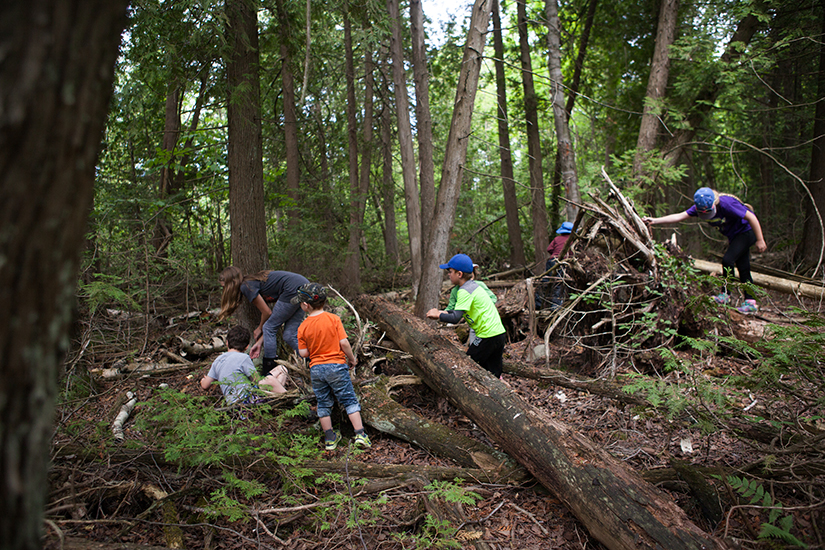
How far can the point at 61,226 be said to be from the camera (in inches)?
45.1

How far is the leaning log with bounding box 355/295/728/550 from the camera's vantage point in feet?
8.71

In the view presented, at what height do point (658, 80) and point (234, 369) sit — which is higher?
point (658, 80)

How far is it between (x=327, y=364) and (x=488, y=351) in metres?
1.82

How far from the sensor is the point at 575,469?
3154mm

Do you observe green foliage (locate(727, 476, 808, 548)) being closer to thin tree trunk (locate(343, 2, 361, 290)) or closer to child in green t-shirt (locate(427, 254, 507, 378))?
child in green t-shirt (locate(427, 254, 507, 378))

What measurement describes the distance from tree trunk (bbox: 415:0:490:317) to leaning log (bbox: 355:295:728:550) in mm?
2310

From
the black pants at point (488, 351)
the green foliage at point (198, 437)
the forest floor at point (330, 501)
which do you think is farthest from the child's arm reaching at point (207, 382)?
the black pants at point (488, 351)

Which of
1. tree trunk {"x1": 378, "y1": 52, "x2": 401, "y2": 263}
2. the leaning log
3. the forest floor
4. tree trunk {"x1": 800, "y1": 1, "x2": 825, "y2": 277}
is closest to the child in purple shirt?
the forest floor

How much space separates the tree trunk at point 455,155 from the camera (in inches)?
262

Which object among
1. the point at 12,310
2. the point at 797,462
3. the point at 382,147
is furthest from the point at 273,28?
the point at 797,462

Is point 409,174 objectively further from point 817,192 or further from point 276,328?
point 817,192

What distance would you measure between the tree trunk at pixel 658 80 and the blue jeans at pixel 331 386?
7285mm

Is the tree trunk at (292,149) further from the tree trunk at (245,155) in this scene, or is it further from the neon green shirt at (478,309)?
the neon green shirt at (478,309)

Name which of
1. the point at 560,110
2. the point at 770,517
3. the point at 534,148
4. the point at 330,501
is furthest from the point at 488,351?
the point at 534,148
